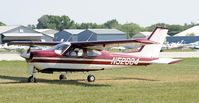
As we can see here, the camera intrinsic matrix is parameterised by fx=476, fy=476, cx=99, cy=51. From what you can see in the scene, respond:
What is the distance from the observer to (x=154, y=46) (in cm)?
2308

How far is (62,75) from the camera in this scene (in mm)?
22219

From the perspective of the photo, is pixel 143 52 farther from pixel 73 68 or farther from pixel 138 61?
pixel 73 68

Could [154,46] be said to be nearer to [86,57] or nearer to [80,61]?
[86,57]

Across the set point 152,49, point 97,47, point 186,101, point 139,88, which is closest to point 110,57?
point 97,47

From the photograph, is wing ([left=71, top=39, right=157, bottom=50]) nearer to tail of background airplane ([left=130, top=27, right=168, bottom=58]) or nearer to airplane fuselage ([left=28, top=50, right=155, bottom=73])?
airplane fuselage ([left=28, top=50, right=155, bottom=73])

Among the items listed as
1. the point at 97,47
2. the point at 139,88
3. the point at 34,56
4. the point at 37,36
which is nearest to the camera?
the point at 139,88

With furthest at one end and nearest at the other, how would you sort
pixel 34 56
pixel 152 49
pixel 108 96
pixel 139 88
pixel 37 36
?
1. pixel 37 36
2. pixel 152 49
3. pixel 34 56
4. pixel 139 88
5. pixel 108 96

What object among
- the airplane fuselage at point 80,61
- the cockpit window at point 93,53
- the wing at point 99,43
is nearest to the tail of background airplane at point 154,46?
the airplane fuselage at point 80,61

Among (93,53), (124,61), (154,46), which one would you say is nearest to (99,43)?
(93,53)

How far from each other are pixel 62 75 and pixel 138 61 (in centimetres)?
363

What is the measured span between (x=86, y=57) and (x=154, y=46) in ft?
12.3

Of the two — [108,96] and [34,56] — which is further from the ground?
[34,56]

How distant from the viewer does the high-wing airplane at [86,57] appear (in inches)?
798

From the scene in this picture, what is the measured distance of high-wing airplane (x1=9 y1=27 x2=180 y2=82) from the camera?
20266 millimetres
